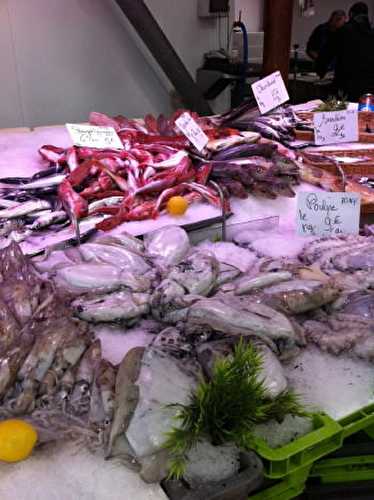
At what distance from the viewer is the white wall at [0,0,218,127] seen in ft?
19.8

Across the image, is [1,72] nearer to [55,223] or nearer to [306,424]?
[55,223]

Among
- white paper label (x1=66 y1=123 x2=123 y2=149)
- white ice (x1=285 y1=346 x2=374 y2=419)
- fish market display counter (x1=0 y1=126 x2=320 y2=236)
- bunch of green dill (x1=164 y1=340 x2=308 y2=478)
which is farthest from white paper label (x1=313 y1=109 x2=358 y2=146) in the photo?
bunch of green dill (x1=164 y1=340 x2=308 y2=478)

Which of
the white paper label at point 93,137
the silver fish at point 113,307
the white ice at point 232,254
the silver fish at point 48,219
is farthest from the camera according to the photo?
the white paper label at point 93,137

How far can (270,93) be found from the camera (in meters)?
3.91

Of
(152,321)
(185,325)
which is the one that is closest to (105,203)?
(152,321)

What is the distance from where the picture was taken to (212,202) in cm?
273

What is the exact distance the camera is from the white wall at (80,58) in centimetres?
604

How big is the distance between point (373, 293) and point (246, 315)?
57cm

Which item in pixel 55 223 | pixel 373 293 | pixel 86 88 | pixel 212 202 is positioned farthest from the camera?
pixel 86 88

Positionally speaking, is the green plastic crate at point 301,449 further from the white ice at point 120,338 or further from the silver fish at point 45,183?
the silver fish at point 45,183

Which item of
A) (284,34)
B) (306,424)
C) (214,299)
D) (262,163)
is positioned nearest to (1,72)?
(284,34)

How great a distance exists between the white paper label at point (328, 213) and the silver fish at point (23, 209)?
4.31 ft

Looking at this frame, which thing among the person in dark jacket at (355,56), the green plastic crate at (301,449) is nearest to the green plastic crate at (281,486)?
the green plastic crate at (301,449)

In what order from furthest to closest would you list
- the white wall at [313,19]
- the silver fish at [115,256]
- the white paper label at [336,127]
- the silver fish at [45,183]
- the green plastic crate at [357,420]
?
the white wall at [313,19]
the white paper label at [336,127]
the silver fish at [45,183]
the silver fish at [115,256]
the green plastic crate at [357,420]
